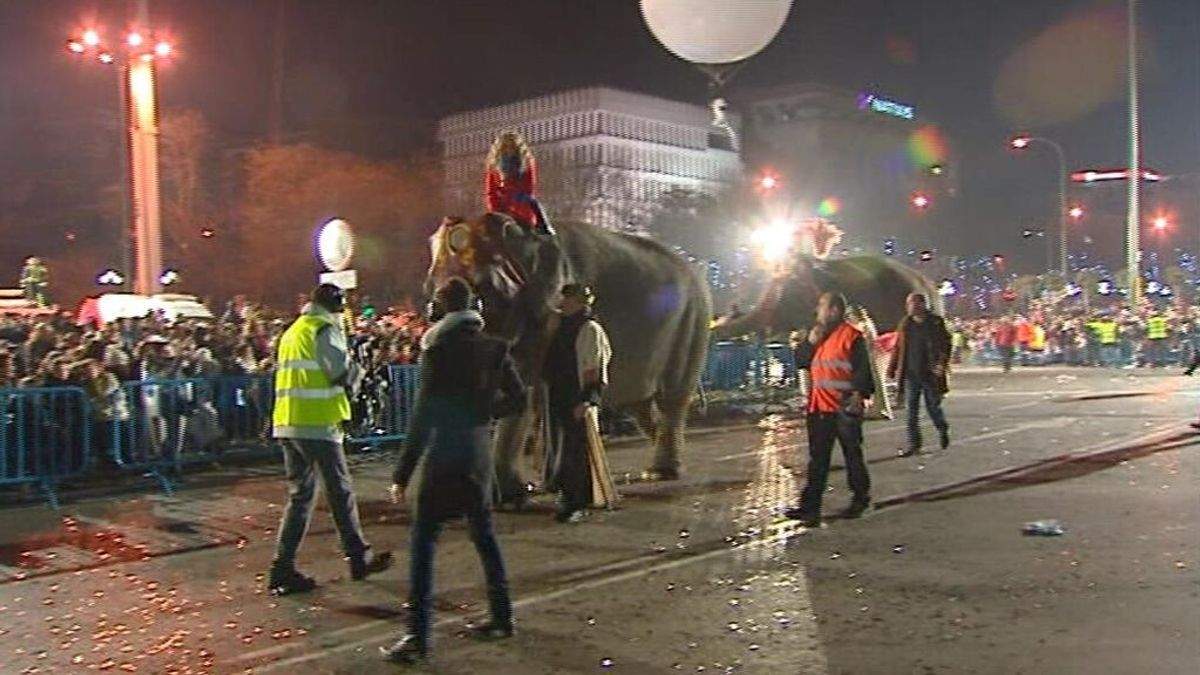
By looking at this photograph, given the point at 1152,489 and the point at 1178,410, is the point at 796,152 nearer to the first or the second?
the point at 1178,410

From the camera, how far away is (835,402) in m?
9.98

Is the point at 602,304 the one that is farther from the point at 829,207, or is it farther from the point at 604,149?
the point at 829,207

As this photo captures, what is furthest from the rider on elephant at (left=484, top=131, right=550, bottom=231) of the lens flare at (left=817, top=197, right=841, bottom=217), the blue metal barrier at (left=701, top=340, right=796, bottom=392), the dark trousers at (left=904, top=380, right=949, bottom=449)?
the lens flare at (left=817, top=197, right=841, bottom=217)

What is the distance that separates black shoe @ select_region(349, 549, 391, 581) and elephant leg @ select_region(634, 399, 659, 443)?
4940 millimetres

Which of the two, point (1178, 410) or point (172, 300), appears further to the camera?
point (172, 300)

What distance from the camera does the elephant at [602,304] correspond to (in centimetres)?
1032

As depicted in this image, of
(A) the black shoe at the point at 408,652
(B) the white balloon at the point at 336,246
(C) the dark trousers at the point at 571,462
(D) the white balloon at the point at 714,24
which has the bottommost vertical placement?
(A) the black shoe at the point at 408,652

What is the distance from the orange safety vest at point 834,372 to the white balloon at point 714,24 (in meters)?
2.52

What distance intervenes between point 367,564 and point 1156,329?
29980 millimetres

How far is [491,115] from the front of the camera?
244 ft

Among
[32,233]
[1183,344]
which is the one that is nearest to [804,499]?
[1183,344]

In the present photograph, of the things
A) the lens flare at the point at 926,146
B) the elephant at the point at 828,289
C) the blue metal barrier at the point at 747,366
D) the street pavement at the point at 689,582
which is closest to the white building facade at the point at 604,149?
the lens flare at the point at 926,146

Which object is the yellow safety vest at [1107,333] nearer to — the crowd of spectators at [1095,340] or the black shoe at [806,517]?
the crowd of spectators at [1095,340]

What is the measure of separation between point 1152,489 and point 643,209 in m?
50.9
